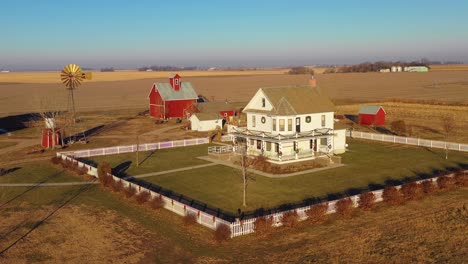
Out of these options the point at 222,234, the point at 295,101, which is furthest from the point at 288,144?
the point at 222,234

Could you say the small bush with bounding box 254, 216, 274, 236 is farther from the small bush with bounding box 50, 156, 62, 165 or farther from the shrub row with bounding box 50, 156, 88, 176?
the small bush with bounding box 50, 156, 62, 165

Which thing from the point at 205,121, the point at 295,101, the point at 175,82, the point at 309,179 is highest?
the point at 175,82

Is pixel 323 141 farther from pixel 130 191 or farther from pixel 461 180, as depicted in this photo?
pixel 130 191

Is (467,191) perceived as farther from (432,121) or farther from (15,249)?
(432,121)

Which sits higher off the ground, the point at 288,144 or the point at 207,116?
the point at 207,116

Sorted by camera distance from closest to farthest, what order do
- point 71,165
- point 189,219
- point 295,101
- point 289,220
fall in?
point 289,220
point 189,219
point 71,165
point 295,101

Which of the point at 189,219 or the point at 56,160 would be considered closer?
the point at 189,219
